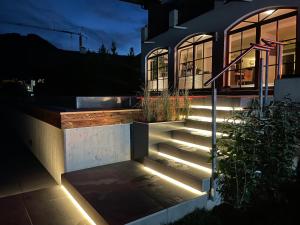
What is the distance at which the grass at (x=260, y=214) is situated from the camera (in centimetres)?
239

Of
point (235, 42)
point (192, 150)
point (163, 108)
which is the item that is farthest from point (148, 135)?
point (235, 42)

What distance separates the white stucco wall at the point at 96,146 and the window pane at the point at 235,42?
5181 millimetres

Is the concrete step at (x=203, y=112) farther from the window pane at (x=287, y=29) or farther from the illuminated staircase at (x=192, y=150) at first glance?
the window pane at (x=287, y=29)

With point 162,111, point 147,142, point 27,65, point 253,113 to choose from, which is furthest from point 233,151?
point 27,65

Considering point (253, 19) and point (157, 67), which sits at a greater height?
point (253, 19)

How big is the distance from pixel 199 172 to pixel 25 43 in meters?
21.8

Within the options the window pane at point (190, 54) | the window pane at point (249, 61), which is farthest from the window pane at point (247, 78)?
the window pane at point (190, 54)

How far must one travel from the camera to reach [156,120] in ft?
13.4

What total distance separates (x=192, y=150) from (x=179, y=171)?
501 mm

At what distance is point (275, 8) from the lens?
602 cm

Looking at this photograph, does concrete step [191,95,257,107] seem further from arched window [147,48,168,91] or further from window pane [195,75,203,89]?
arched window [147,48,168,91]

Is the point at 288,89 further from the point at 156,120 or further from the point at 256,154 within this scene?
the point at 156,120

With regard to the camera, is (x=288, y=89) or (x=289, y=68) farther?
(x=289, y=68)

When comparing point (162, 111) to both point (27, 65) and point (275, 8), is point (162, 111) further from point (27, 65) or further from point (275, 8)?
point (27, 65)
